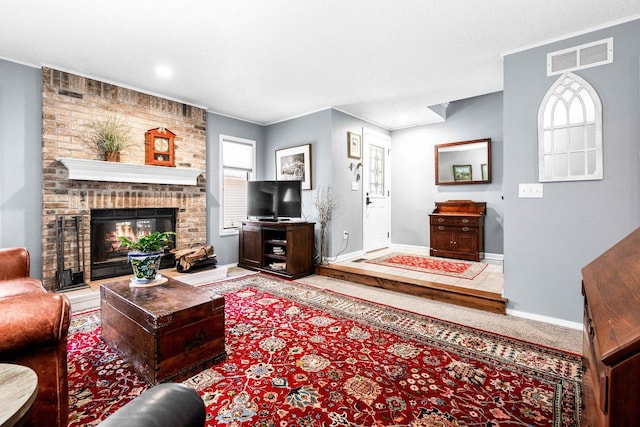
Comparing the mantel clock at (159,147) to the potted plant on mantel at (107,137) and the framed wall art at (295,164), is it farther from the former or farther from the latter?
the framed wall art at (295,164)

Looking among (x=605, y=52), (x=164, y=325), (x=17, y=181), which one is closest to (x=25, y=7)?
(x=17, y=181)

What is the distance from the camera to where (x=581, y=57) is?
259cm

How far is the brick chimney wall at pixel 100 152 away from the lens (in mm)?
3334

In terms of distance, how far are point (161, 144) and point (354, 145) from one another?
2.94 meters

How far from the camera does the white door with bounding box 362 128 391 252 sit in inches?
216

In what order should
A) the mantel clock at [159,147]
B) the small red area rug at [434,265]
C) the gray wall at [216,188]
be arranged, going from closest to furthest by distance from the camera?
the mantel clock at [159,147] < the small red area rug at [434,265] < the gray wall at [216,188]

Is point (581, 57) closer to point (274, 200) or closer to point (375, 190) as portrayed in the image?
point (375, 190)

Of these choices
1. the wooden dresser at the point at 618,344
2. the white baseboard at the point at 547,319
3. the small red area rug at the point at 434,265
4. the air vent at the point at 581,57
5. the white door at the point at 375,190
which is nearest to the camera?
the wooden dresser at the point at 618,344

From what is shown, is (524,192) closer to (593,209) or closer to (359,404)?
(593,209)

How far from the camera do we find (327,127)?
471cm

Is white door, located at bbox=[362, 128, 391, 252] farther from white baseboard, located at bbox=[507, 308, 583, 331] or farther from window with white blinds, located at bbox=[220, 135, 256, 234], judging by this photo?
white baseboard, located at bbox=[507, 308, 583, 331]

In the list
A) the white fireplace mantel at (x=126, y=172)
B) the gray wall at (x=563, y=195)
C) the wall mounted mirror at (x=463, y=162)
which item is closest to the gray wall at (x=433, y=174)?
the wall mounted mirror at (x=463, y=162)

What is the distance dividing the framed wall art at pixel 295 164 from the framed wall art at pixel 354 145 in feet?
2.22

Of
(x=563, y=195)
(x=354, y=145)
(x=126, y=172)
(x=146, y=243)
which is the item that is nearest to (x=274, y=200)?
(x=354, y=145)
